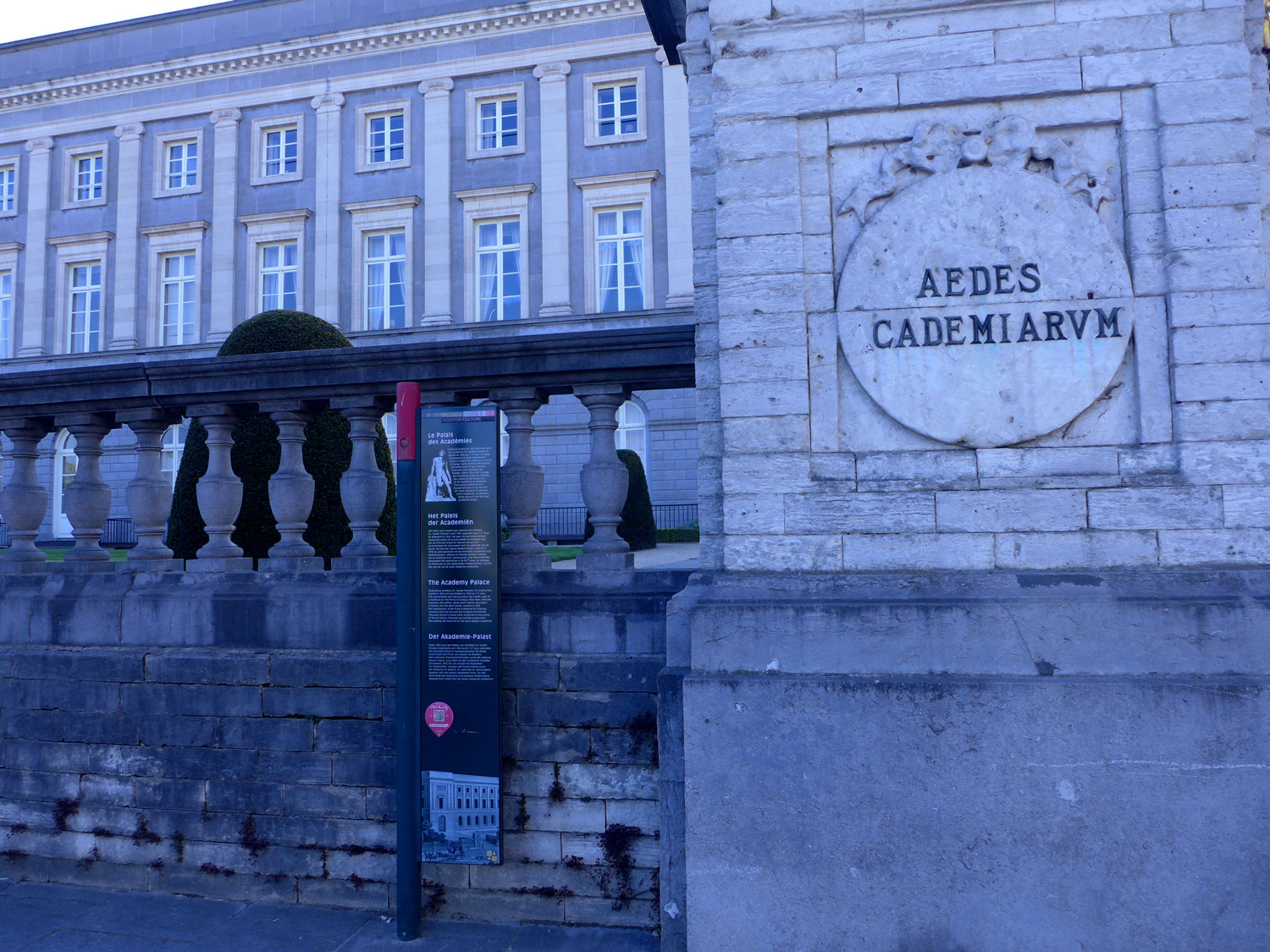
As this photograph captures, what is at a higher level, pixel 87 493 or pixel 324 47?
pixel 324 47

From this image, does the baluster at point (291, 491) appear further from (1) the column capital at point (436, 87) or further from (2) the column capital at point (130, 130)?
(2) the column capital at point (130, 130)

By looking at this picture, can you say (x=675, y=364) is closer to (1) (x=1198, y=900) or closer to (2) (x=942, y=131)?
(2) (x=942, y=131)

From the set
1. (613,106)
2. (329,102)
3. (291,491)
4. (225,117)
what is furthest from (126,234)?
(291,491)

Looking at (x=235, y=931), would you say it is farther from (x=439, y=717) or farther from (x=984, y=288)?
(x=984, y=288)

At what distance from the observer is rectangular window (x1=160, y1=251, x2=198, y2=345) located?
27078 millimetres

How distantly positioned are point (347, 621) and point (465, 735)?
932 mm

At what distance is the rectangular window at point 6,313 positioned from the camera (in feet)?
92.4

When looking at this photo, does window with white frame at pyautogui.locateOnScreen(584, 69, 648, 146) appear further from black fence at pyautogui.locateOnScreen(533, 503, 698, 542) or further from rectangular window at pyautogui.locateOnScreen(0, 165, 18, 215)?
rectangular window at pyautogui.locateOnScreen(0, 165, 18, 215)

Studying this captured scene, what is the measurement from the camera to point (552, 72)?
24594mm

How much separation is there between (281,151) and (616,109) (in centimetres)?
1028

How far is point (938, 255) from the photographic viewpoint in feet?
11.8

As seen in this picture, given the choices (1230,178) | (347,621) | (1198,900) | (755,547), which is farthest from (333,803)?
(1230,178)

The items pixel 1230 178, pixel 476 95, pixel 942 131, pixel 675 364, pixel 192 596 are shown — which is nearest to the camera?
pixel 1230 178

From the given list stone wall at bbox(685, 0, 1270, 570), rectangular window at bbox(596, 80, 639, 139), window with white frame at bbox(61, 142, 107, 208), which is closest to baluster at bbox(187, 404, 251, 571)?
stone wall at bbox(685, 0, 1270, 570)
